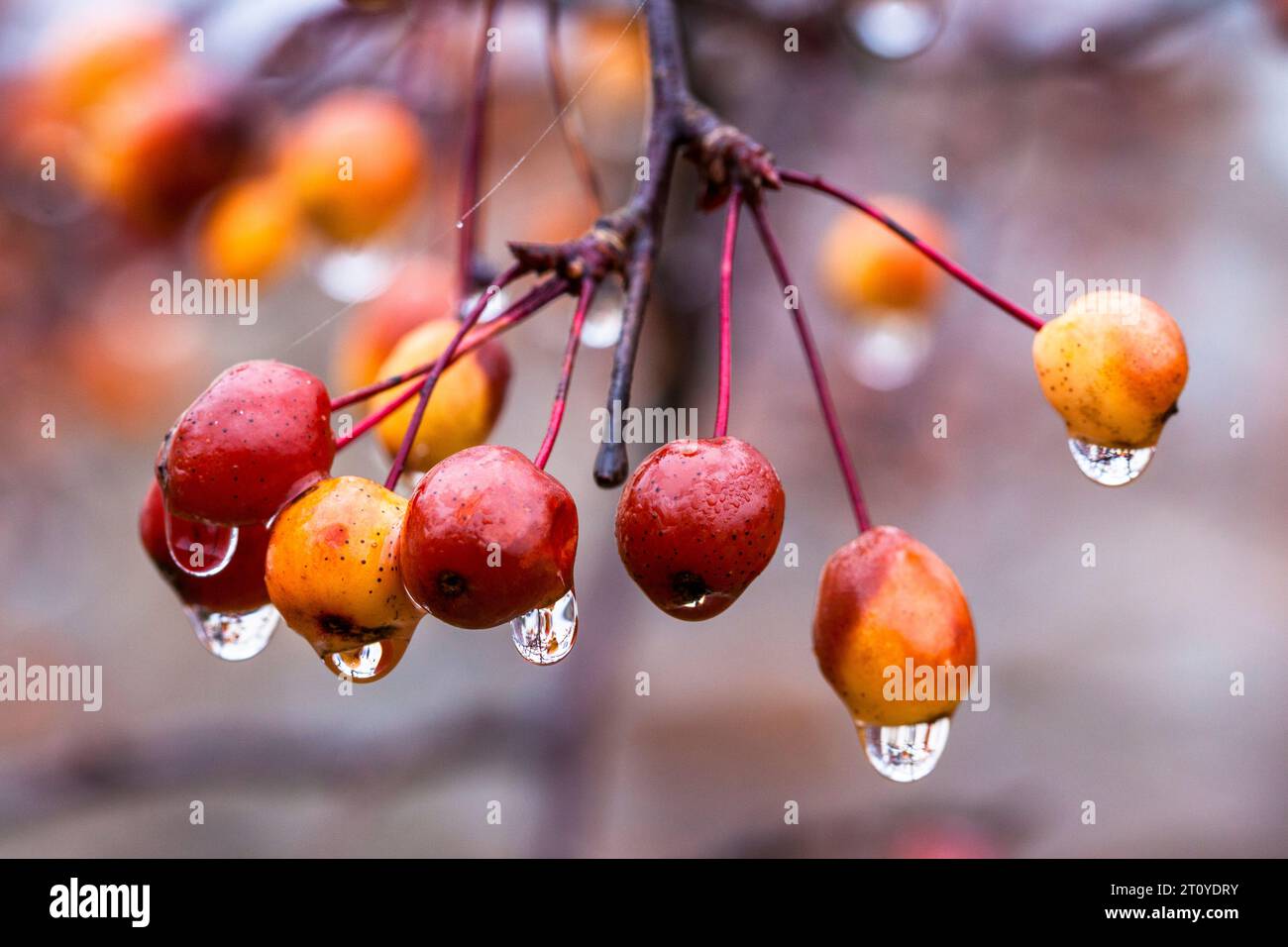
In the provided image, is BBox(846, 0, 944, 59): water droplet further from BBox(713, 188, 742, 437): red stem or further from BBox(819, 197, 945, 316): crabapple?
BBox(713, 188, 742, 437): red stem

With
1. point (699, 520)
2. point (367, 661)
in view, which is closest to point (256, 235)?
point (367, 661)

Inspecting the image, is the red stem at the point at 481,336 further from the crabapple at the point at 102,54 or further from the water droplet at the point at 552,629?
the crabapple at the point at 102,54

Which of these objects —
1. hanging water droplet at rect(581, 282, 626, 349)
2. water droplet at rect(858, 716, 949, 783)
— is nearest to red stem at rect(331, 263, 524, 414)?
hanging water droplet at rect(581, 282, 626, 349)

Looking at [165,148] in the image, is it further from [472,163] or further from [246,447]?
[246,447]

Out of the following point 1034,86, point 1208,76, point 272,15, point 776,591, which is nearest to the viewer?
point 272,15

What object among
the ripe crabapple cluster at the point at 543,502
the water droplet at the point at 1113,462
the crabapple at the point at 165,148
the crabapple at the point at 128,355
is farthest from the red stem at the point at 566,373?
the crabapple at the point at 128,355
